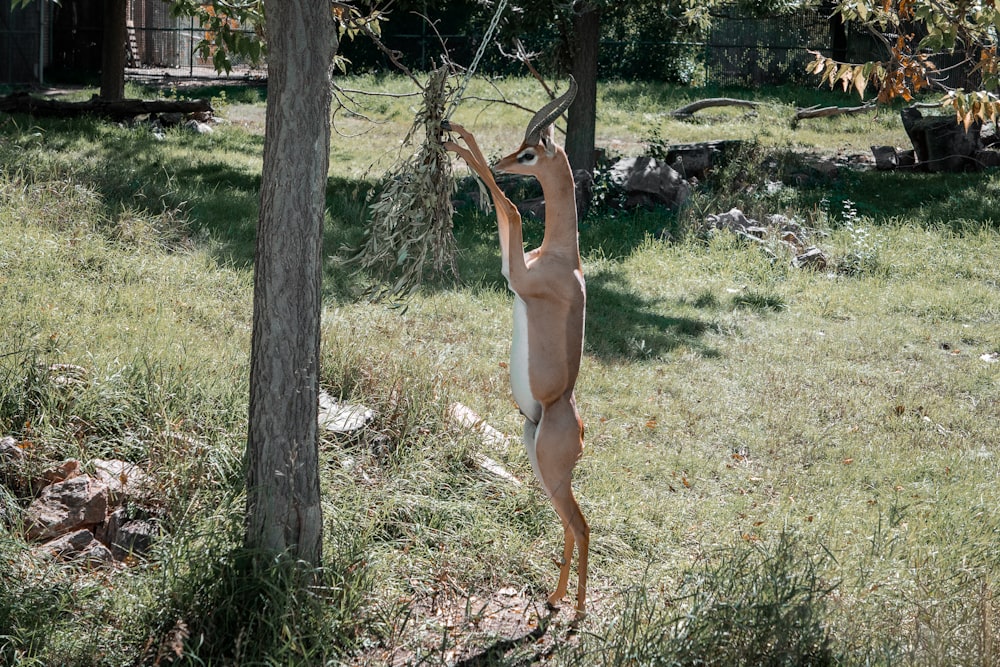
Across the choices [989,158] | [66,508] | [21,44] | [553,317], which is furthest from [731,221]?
[21,44]

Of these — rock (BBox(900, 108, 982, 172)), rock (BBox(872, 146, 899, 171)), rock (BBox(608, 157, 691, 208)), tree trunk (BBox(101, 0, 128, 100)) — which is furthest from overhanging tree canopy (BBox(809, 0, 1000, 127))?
tree trunk (BBox(101, 0, 128, 100))

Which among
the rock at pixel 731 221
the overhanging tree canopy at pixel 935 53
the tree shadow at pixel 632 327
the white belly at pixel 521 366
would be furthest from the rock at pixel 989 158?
the white belly at pixel 521 366

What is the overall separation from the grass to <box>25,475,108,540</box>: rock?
0.10m

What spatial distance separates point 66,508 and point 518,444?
2547mm

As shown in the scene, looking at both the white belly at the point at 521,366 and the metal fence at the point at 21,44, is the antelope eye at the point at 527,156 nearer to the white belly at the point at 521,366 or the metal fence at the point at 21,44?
the white belly at the point at 521,366

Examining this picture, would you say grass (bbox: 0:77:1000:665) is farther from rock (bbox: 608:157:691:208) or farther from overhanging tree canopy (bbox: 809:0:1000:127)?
overhanging tree canopy (bbox: 809:0:1000:127)

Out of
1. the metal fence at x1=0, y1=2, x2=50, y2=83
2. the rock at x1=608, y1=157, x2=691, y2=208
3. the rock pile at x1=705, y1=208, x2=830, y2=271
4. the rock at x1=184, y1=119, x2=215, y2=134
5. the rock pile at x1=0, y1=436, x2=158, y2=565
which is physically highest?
the metal fence at x1=0, y1=2, x2=50, y2=83

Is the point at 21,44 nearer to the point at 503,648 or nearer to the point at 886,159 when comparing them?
the point at 886,159

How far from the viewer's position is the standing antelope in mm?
4055

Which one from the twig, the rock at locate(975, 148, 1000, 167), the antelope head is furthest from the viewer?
the rock at locate(975, 148, 1000, 167)

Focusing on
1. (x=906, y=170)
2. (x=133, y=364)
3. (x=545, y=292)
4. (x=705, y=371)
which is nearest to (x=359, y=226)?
(x=705, y=371)

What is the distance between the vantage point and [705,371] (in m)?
7.91

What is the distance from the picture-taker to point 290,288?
12.7 feet

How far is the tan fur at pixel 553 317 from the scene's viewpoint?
4.07 m
